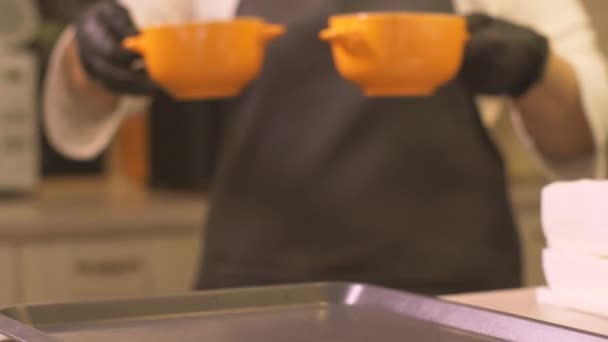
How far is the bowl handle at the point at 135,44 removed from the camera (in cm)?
92

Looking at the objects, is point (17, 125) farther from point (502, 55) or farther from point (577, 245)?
point (577, 245)

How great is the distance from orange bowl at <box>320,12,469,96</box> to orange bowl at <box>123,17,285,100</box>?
9 centimetres

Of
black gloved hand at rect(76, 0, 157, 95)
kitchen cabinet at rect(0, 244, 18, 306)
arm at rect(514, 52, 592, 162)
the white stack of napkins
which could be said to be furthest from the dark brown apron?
kitchen cabinet at rect(0, 244, 18, 306)

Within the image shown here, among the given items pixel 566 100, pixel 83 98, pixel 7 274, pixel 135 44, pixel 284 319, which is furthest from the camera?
pixel 7 274

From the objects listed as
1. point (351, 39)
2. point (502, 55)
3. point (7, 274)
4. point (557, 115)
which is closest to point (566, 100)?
point (557, 115)

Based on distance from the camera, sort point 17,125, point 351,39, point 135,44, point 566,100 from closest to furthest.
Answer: point 351,39 < point 135,44 < point 566,100 < point 17,125

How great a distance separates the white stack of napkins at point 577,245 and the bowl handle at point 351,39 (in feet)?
0.66

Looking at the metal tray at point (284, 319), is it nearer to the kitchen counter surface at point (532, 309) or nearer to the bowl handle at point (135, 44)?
the kitchen counter surface at point (532, 309)

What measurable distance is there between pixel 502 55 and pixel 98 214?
2.56 feet

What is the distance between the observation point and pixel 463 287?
42.2 inches

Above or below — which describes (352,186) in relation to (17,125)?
above

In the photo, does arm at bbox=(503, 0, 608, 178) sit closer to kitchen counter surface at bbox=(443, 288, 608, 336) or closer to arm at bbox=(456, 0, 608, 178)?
arm at bbox=(456, 0, 608, 178)

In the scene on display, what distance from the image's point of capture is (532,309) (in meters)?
0.69

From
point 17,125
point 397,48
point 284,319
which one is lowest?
point 17,125
